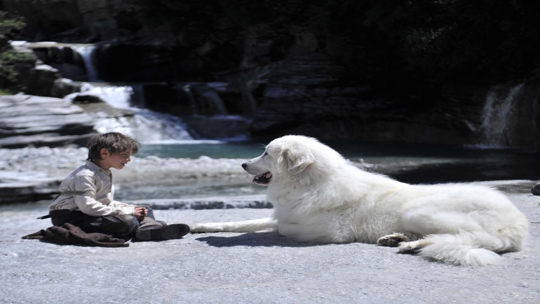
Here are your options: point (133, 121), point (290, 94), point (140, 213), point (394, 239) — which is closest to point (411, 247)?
point (394, 239)

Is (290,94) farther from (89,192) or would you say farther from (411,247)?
(411,247)

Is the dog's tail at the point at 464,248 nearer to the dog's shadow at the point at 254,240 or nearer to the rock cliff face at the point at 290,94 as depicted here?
the dog's shadow at the point at 254,240

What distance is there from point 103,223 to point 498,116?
17308 mm

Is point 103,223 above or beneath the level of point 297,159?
beneath

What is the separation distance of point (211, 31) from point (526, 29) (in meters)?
14.7

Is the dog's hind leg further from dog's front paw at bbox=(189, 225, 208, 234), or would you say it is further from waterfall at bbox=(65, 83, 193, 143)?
waterfall at bbox=(65, 83, 193, 143)

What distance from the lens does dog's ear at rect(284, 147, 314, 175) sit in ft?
17.2

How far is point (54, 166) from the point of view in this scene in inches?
525

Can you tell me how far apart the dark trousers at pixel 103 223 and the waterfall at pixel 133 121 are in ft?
46.0

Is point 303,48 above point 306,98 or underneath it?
above

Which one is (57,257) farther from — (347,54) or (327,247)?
(347,54)

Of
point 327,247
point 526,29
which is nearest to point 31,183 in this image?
point 327,247

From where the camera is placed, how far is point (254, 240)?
5402mm

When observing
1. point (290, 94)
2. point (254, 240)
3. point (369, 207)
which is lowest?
point (254, 240)
